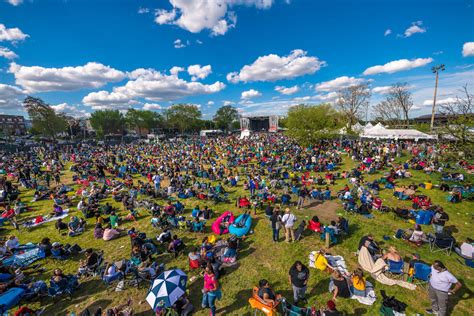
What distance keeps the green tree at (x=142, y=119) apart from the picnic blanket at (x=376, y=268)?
3656 inches

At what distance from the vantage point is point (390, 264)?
6.68 metres

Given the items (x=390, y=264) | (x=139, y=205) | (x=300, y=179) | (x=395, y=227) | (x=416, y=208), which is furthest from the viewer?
(x=300, y=179)

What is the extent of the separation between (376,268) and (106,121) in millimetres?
91718

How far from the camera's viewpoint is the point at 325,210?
12.4 meters

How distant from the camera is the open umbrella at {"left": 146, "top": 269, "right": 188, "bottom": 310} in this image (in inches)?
197

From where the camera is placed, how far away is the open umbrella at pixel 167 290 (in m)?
5.02

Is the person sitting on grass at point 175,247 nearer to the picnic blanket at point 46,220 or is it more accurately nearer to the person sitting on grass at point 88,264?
the person sitting on grass at point 88,264

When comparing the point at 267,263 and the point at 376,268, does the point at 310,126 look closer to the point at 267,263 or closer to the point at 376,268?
the point at 376,268

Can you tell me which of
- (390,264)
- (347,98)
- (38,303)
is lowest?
(38,303)

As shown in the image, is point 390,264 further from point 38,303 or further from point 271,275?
point 38,303

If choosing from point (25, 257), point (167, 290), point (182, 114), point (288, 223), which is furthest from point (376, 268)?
point (182, 114)

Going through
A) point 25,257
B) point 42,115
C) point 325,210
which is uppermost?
point 42,115

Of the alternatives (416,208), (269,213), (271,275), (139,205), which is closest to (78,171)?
(139,205)

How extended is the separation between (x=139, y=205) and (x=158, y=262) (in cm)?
648
